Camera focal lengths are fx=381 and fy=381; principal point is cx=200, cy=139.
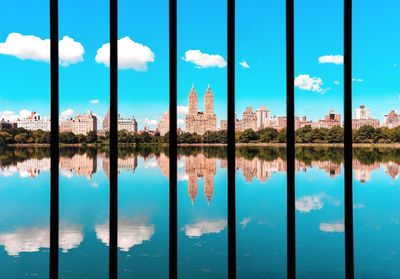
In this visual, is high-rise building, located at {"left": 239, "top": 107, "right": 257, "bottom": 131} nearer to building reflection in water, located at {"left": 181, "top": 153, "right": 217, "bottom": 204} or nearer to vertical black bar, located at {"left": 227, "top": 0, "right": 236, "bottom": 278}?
building reflection in water, located at {"left": 181, "top": 153, "right": 217, "bottom": 204}

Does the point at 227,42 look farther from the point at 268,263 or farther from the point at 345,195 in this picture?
the point at 268,263

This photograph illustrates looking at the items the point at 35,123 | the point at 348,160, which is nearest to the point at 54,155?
the point at 348,160

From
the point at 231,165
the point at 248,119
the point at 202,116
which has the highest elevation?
the point at 202,116

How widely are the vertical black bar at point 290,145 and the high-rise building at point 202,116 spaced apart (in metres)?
28.6

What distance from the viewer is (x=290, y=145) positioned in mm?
1326

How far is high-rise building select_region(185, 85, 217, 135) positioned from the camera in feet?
107

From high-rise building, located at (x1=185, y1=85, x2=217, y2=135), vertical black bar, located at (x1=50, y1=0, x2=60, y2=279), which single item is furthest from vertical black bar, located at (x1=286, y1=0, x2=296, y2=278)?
high-rise building, located at (x1=185, y1=85, x2=217, y2=135)

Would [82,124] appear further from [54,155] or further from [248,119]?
[54,155]

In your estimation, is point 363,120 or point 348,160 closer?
point 348,160

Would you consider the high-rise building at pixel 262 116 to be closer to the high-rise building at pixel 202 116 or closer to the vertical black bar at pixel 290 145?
the high-rise building at pixel 202 116

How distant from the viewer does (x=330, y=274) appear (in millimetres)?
11852

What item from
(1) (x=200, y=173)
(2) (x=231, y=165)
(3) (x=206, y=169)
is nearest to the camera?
(2) (x=231, y=165)

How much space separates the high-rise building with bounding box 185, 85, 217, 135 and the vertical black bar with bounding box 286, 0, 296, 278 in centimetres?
2855

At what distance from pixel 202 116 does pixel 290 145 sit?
1458 inches
